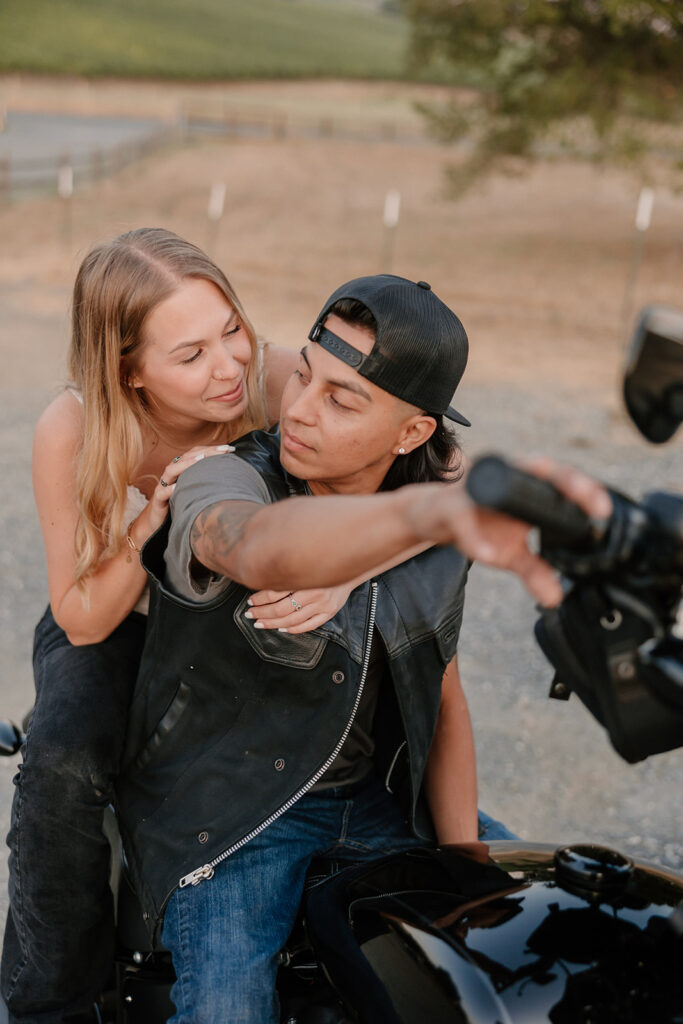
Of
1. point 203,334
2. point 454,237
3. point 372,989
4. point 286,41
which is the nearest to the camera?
point 372,989

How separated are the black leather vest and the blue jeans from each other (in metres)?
0.05

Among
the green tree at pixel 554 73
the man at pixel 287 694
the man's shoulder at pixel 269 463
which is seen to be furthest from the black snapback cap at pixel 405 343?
the green tree at pixel 554 73

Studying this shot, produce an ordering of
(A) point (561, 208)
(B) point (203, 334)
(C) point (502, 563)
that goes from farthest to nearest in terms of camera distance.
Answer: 1. (A) point (561, 208)
2. (B) point (203, 334)
3. (C) point (502, 563)

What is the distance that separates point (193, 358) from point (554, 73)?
45.7 ft

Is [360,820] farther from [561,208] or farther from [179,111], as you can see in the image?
[179,111]

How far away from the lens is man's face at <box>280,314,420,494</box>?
1864mm

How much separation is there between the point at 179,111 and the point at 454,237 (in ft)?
61.4

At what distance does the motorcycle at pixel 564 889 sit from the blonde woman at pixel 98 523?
0.45 metres

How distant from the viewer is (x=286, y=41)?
62.9 meters

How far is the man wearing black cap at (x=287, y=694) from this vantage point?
5.72ft

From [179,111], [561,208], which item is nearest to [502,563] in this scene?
[561,208]

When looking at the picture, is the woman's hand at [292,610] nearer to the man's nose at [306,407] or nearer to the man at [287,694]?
the man at [287,694]

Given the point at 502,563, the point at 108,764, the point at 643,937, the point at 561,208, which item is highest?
the point at 502,563

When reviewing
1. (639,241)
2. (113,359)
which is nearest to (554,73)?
(639,241)
